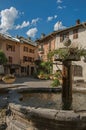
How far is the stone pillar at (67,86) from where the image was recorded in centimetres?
707

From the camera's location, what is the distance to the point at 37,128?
204 inches

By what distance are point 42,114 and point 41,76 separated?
2983 cm

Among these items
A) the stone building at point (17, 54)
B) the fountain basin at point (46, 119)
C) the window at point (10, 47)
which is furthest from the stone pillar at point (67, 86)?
the window at point (10, 47)

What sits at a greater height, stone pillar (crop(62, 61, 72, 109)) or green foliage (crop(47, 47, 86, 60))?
green foliage (crop(47, 47, 86, 60))

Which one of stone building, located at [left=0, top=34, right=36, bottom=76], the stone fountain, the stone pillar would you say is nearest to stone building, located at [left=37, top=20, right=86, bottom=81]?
stone building, located at [left=0, top=34, right=36, bottom=76]

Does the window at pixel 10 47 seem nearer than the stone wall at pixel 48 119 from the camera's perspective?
No

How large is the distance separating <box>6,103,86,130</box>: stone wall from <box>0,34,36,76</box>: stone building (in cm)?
3747

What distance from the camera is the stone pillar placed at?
278 inches

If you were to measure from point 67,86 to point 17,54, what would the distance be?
42087mm

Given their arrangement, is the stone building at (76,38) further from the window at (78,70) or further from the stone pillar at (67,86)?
the stone pillar at (67,86)

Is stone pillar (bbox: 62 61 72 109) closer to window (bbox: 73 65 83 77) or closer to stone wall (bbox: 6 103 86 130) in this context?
stone wall (bbox: 6 103 86 130)

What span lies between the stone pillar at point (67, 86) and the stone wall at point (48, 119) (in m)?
1.98

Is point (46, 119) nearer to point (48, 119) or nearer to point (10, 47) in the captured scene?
point (48, 119)

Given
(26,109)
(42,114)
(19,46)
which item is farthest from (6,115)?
(19,46)
